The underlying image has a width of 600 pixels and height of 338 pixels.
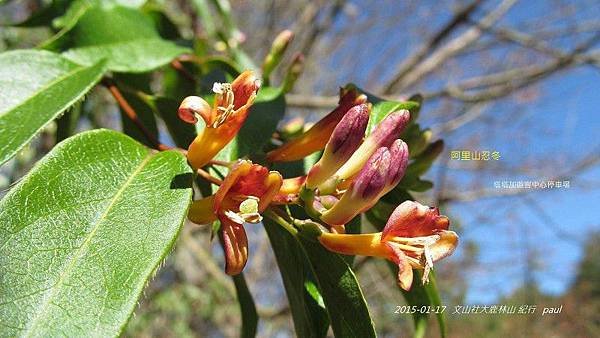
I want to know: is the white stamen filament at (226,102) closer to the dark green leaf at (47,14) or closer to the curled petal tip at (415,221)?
the curled petal tip at (415,221)

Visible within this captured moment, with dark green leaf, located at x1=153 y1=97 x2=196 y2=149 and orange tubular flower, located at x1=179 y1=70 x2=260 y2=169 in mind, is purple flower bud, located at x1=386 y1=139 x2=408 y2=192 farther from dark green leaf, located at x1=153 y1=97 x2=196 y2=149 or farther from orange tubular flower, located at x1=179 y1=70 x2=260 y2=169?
dark green leaf, located at x1=153 y1=97 x2=196 y2=149

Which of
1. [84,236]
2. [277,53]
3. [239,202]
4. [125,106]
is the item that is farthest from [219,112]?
[277,53]

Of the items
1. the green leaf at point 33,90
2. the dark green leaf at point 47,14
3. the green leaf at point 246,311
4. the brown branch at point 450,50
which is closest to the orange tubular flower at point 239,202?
the green leaf at point 33,90

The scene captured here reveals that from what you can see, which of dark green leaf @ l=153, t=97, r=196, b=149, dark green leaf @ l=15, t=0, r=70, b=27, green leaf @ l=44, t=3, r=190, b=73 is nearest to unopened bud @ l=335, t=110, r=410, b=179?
dark green leaf @ l=153, t=97, r=196, b=149

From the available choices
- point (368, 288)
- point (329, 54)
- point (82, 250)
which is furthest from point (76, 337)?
point (329, 54)

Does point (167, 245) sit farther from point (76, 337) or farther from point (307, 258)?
point (307, 258)
